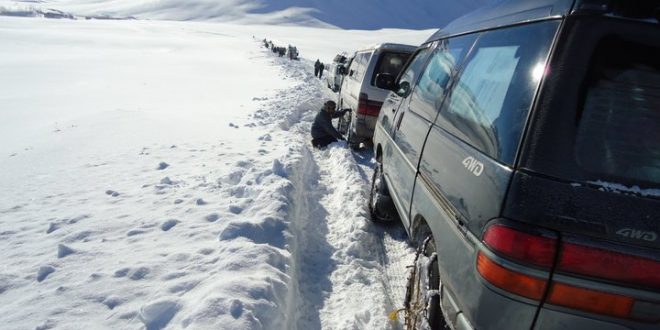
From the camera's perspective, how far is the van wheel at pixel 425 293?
2.53m

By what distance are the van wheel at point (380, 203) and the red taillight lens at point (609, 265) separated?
3054 millimetres

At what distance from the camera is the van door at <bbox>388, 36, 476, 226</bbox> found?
311 centimetres

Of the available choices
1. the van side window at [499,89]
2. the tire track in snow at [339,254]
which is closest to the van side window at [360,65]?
the tire track in snow at [339,254]

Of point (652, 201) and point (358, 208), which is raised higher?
point (652, 201)

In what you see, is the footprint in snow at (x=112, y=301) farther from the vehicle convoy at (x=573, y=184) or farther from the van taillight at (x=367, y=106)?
the van taillight at (x=367, y=106)

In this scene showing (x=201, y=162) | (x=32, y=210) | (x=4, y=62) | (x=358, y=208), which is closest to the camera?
(x=32, y=210)

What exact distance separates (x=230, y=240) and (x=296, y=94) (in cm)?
1133

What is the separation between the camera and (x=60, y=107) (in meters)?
12.0

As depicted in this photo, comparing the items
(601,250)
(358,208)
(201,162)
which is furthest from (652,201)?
(201,162)

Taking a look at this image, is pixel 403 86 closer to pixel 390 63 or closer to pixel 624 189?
pixel 624 189

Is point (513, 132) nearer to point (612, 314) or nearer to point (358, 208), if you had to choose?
point (612, 314)

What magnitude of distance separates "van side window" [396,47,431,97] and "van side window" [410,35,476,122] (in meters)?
0.27

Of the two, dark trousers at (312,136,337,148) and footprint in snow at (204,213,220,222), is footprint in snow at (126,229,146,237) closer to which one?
footprint in snow at (204,213,220,222)

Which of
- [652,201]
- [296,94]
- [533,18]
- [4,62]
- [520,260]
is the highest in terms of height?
[533,18]
